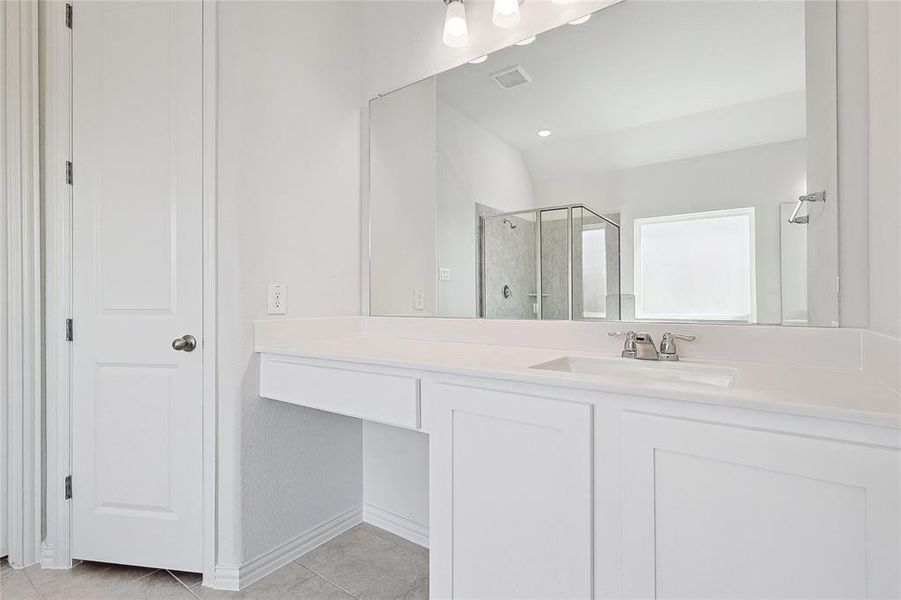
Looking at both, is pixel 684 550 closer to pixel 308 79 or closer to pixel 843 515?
pixel 843 515

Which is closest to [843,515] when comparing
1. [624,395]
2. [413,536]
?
A: [624,395]

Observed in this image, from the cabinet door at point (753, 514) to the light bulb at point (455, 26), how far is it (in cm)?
152

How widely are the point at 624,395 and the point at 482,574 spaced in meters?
→ 0.58

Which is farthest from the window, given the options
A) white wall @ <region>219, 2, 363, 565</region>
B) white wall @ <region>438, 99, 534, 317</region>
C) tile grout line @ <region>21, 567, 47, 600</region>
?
tile grout line @ <region>21, 567, 47, 600</region>

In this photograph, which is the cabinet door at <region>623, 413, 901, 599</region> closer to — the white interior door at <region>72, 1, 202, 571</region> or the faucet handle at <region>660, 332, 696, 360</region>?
the faucet handle at <region>660, 332, 696, 360</region>

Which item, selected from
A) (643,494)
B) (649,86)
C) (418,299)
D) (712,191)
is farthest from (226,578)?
(649,86)

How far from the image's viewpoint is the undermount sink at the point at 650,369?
1.15 metres

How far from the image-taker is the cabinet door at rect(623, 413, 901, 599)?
0.70 metres

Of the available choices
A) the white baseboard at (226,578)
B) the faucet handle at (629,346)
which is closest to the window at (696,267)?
the faucet handle at (629,346)

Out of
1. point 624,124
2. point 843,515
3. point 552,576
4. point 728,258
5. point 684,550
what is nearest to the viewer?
point 843,515

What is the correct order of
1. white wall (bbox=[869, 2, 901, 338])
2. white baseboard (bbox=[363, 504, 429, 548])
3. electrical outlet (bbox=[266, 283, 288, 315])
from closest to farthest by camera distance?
white wall (bbox=[869, 2, 901, 338]) → electrical outlet (bbox=[266, 283, 288, 315]) → white baseboard (bbox=[363, 504, 429, 548])

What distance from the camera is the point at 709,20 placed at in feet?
4.30

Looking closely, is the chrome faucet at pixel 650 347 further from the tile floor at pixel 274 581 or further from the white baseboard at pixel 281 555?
the white baseboard at pixel 281 555

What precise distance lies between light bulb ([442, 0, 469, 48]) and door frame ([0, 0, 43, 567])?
5.03 feet
